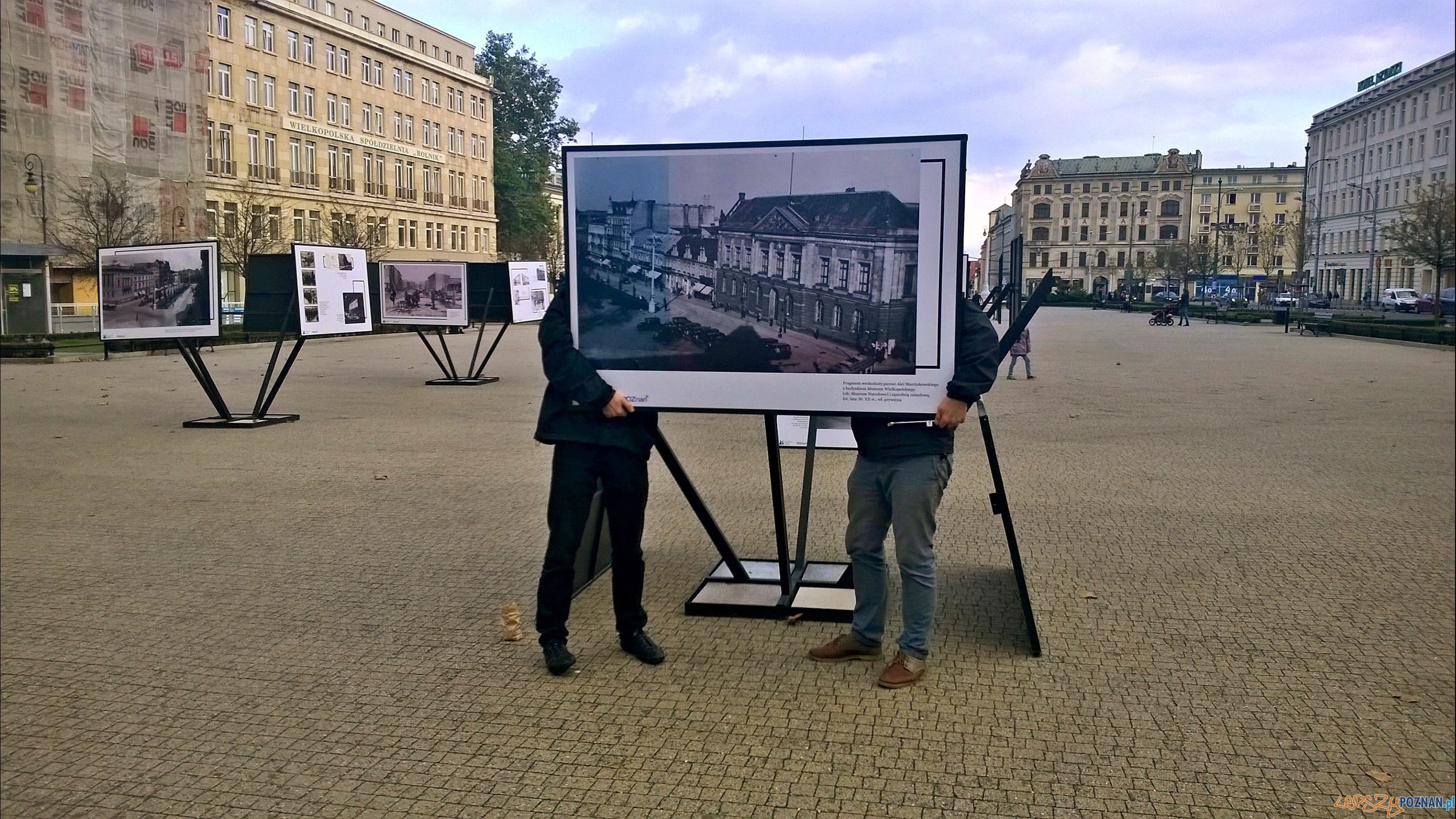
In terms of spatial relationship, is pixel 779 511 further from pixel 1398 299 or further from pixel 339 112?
pixel 1398 299

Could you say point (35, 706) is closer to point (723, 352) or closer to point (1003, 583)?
point (723, 352)

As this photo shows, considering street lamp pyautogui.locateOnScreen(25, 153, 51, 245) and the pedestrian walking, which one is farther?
the pedestrian walking

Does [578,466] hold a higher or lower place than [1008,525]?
higher

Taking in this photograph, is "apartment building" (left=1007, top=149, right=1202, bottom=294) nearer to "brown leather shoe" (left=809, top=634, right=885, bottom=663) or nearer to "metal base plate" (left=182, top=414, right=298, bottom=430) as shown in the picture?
"brown leather shoe" (left=809, top=634, right=885, bottom=663)

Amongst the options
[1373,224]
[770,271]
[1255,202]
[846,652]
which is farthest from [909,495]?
[1373,224]

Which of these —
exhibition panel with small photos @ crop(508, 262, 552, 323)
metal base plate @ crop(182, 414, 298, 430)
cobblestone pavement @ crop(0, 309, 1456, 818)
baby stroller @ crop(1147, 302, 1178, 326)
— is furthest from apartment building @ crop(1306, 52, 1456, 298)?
baby stroller @ crop(1147, 302, 1178, 326)

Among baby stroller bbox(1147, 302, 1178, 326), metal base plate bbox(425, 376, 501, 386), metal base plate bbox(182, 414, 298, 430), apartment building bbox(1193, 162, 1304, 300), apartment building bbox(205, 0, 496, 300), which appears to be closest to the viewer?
apartment building bbox(1193, 162, 1304, 300)

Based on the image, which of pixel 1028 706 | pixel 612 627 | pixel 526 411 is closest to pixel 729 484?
pixel 612 627

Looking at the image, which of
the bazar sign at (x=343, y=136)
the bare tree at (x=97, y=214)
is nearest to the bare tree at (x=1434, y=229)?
the bare tree at (x=97, y=214)
